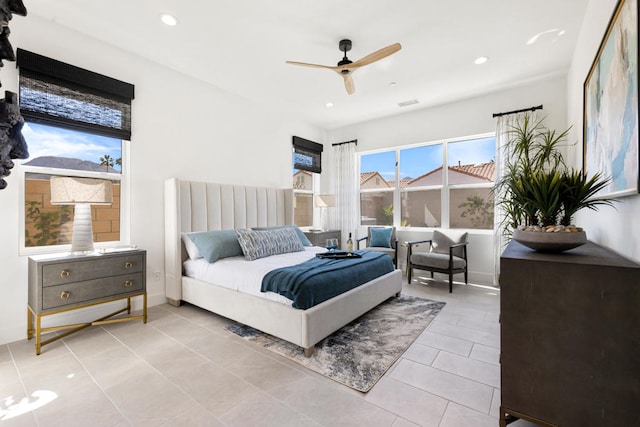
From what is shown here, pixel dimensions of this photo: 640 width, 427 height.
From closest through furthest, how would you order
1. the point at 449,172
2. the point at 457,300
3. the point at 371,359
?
the point at 371,359
the point at 457,300
the point at 449,172

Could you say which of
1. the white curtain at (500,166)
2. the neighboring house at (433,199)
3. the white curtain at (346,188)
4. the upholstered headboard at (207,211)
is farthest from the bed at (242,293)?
the neighboring house at (433,199)

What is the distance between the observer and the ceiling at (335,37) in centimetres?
250

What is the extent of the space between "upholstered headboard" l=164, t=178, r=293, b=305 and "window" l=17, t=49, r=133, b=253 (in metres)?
0.48

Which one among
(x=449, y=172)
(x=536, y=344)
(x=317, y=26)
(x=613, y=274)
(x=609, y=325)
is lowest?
(x=536, y=344)

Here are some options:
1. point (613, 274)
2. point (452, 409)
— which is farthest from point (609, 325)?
point (452, 409)

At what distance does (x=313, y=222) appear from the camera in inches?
235

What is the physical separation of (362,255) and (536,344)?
214 centimetres

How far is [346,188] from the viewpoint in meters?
5.87

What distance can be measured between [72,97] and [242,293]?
2.50 metres

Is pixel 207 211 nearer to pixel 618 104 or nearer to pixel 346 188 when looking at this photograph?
pixel 346 188

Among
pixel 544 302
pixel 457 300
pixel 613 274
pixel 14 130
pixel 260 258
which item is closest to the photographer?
pixel 14 130

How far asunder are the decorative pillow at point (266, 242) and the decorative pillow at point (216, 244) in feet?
0.39

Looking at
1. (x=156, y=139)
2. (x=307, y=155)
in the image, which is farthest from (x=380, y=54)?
(x=307, y=155)

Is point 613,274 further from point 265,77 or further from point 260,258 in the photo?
point 265,77
